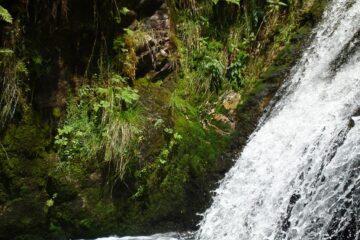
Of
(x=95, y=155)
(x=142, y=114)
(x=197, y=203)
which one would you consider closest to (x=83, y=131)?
(x=95, y=155)

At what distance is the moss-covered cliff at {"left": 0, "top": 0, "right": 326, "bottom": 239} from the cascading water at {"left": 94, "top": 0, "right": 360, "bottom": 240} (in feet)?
0.98

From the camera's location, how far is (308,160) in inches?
158

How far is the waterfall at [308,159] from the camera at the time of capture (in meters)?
3.46

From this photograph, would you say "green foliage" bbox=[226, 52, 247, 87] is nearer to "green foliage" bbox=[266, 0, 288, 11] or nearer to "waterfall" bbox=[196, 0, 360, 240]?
"waterfall" bbox=[196, 0, 360, 240]

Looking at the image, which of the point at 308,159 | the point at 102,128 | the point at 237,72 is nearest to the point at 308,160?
the point at 308,159

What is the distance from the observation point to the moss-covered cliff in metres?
4.58

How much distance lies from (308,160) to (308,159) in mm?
12

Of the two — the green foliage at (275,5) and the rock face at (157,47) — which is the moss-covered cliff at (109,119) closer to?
the rock face at (157,47)

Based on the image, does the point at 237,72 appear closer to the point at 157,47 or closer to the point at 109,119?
the point at 157,47

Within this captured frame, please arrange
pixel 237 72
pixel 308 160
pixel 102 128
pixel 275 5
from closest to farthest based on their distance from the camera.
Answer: pixel 308 160 → pixel 102 128 → pixel 237 72 → pixel 275 5

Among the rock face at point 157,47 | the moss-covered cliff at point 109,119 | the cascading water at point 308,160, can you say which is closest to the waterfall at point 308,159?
the cascading water at point 308,160

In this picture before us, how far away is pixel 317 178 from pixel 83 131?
98.6 inches

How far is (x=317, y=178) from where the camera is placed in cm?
372

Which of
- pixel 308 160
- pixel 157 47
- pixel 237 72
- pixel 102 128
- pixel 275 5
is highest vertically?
pixel 275 5
